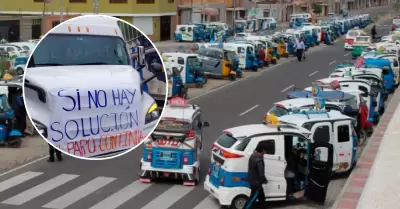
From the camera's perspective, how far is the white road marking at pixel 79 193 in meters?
13.0

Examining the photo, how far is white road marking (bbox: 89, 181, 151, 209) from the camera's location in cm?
1305

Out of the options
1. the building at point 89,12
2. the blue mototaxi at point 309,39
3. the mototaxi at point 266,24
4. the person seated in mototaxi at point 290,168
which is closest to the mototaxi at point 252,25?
the mototaxi at point 266,24

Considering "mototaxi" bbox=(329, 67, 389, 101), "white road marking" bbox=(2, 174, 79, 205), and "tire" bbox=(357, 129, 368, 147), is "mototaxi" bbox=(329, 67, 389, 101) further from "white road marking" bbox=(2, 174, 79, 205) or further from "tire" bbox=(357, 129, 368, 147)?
"white road marking" bbox=(2, 174, 79, 205)

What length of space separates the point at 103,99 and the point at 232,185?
385 inches

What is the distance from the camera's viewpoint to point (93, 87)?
297cm

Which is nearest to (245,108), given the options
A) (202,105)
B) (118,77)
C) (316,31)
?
(202,105)

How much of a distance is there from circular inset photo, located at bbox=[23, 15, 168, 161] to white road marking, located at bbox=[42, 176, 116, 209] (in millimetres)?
10121

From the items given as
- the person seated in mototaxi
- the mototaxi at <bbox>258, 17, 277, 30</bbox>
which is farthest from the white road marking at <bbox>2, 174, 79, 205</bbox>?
the mototaxi at <bbox>258, 17, 277, 30</bbox>

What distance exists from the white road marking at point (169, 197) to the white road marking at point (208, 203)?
0.54 m

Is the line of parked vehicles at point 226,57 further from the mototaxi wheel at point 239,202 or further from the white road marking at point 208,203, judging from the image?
the mototaxi wheel at point 239,202

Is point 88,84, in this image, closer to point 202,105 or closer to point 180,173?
point 180,173

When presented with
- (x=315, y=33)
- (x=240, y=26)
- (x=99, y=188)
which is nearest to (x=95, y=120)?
(x=99, y=188)

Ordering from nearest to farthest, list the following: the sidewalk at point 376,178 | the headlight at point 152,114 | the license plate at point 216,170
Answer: the headlight at point 152,114
the sidewalk at point 376,178
the license plate at point 216,170

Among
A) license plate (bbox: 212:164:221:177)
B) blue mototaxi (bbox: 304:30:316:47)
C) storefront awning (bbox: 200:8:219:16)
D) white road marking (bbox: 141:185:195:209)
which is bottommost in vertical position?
white road marking (bbox: 141:185:195:209)
